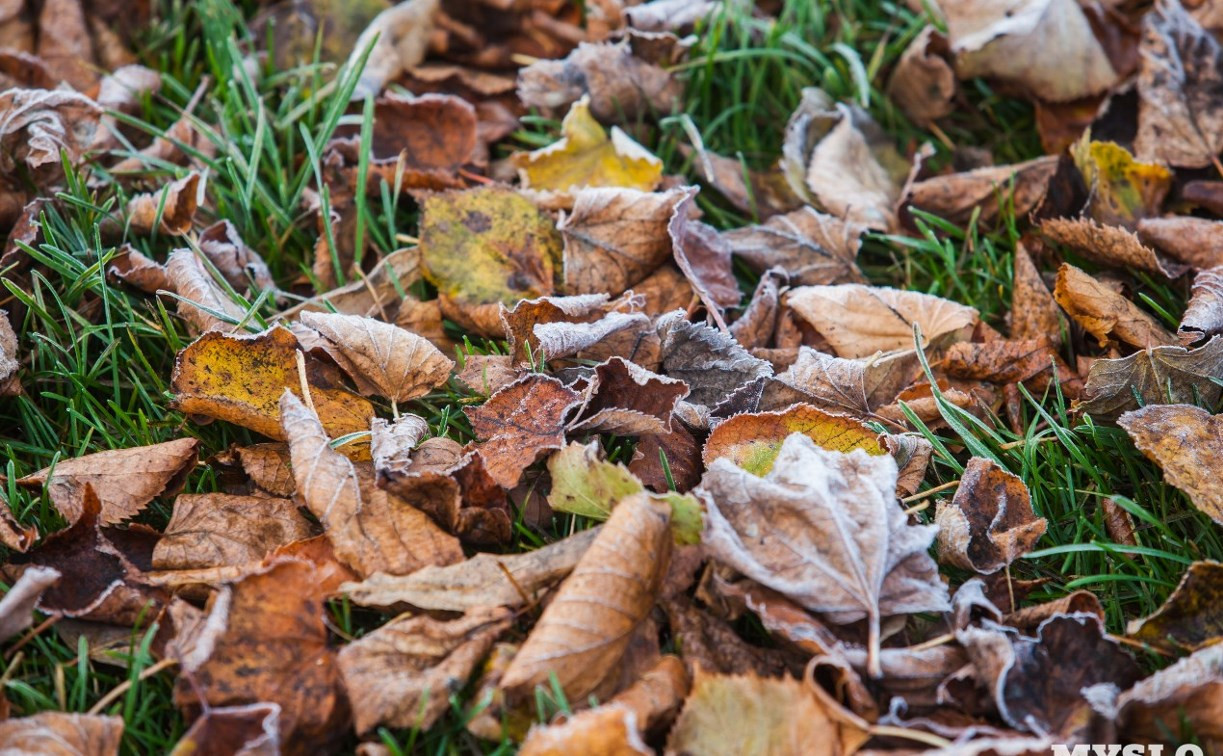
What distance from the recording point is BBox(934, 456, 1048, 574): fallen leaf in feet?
6.06

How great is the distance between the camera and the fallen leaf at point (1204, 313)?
82.6 inches

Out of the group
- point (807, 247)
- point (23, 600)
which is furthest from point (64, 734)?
point (807, 247)

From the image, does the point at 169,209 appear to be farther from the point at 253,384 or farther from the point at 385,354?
the point at 385,354

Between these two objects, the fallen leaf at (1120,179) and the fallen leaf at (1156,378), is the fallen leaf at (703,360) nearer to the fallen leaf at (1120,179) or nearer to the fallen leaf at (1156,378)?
the fallen leaf at (1156,378)

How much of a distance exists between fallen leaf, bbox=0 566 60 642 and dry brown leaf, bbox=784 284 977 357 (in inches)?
65.3

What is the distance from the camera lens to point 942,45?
2.98m

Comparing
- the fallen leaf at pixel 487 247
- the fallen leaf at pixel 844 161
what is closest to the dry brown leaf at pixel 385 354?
the fallen leaf at pixel 487 247

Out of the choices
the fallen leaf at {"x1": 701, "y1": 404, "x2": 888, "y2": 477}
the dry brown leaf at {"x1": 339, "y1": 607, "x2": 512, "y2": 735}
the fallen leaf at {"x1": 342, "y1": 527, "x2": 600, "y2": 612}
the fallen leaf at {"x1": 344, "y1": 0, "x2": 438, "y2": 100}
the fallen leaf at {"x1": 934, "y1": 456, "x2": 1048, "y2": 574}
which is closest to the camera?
the dry brown leaf at {"x1": 339, "y1": 607, "x2": 512, "y2": 735}

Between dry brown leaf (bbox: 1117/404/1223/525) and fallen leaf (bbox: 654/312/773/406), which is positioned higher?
fallen leaf (bbox: 654/312/773/406)

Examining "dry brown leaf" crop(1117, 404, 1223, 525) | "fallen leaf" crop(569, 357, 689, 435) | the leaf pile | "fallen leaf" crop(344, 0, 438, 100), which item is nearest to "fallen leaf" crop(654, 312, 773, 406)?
the leaf pile

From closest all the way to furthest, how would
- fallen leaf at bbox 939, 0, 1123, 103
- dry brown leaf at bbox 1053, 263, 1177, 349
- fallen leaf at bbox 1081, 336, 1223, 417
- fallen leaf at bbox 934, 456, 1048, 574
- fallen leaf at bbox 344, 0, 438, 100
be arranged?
fallen leaf at bbox 934, 456, 1048, 574
fallen leaf at bbox 1081, 336, 1223, 417
dry brown leaf at bbox 1053, 263, 1177, 349
fallen leaf at bbox 939, 0, 1123, 103
fallen leaf at bbox 344, 0, 438, 100

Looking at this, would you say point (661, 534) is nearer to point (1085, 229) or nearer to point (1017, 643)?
point (1017, 643)

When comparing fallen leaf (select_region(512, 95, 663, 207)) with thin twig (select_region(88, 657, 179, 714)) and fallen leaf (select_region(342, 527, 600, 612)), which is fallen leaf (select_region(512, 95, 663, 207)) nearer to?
fallen leaf (select_region(342, 527, 600, 612))

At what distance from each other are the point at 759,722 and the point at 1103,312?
1315mm
